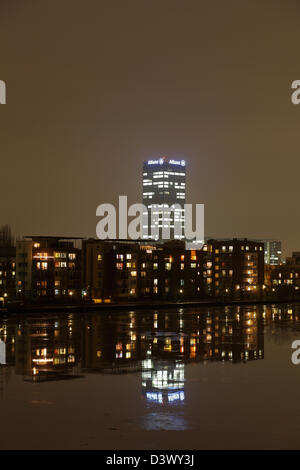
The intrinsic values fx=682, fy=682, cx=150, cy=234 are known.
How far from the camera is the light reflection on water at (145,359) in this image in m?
18.4

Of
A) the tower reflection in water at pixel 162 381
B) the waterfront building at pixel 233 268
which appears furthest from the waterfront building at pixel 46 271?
the tower reflection in water at pixel 162 381

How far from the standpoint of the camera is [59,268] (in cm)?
8181

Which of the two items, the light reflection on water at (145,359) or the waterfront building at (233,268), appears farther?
the waterfront building at (233,268)

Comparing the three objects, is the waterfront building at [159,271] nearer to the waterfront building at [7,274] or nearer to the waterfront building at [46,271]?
the waterfront building at [46,271]

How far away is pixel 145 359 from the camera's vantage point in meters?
27.4

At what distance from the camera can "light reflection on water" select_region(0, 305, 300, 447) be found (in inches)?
724

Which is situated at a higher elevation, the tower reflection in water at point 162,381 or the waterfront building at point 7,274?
the waterfront building at point 7,274

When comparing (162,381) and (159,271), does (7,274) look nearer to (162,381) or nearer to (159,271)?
(159,271)

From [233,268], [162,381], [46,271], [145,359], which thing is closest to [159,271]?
[46,271]

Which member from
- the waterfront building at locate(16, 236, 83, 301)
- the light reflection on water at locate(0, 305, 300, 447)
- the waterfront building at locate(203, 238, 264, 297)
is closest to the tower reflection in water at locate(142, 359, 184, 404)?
the light reflection on water at locate(0, 305, 300, 447)

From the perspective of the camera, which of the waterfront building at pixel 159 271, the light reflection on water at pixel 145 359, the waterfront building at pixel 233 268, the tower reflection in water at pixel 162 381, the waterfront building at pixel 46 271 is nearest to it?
the light reflection on water at pixel 145 359
